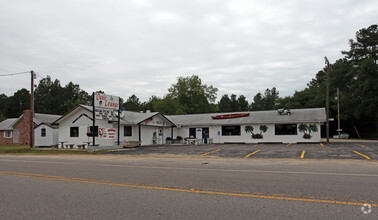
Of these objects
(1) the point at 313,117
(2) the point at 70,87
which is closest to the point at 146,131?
(1) the point at 313,117

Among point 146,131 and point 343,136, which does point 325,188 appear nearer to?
point 146,131

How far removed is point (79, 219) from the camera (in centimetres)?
507

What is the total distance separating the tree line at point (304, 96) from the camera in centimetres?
4519

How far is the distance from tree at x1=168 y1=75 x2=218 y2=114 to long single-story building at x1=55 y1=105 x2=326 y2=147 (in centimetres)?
3334

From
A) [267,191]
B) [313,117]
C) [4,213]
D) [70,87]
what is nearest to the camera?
[4,213]

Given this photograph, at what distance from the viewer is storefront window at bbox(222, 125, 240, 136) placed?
1341 inches

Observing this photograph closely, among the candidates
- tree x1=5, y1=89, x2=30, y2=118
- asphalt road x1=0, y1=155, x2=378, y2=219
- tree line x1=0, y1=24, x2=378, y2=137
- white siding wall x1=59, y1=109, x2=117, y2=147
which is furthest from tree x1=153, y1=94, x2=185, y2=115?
asphalt road x1=0, y1=155, x2=378, y2=219

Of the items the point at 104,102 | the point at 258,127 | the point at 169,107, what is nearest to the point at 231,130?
the point at 258,127

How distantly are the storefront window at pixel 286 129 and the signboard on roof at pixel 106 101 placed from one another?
1769 centimetres

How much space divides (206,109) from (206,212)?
6826cm

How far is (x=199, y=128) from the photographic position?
118 feet

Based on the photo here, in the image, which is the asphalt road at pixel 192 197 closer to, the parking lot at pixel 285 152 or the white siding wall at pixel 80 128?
the parking lot at pixel 285 152

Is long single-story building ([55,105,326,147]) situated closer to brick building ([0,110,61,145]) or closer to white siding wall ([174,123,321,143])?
white siding wall ([174,123,321,143])

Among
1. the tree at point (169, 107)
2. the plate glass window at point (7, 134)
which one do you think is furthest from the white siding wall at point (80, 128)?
the tree at point (169, 107)
